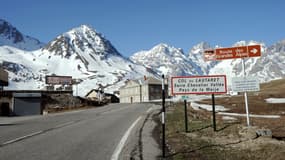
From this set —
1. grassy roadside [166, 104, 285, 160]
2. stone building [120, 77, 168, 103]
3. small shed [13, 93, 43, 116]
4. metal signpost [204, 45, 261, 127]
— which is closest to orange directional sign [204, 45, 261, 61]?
metal signpost [204, 45, 261, 127]

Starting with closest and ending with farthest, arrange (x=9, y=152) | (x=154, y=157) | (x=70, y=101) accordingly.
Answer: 1. (x=154, y=157)
2. (x=9, y=152)
3. (x=70, y=101)

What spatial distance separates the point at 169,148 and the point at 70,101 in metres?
49.9

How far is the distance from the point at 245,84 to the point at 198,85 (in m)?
2.49

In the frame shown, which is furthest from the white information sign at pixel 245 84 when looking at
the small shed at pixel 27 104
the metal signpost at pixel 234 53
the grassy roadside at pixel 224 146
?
the small shed at pixel 27 104

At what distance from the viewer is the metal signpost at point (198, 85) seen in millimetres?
12297

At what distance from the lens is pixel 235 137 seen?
12.2 metres

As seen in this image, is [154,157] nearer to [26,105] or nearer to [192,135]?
[192,135]

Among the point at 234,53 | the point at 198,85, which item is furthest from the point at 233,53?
the point at 198,85

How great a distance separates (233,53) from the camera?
1431 cm

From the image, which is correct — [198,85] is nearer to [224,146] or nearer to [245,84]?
[245,84]

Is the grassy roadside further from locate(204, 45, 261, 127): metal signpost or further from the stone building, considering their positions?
the stone building

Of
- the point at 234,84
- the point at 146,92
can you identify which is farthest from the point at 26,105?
the point at 146,92

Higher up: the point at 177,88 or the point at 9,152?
the point at 177,88

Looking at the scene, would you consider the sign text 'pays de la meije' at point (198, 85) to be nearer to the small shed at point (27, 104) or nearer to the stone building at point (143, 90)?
the small shed at point (27, 104)
